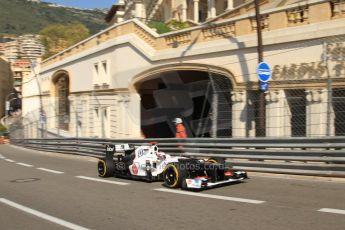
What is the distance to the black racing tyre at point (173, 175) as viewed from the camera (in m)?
9.60

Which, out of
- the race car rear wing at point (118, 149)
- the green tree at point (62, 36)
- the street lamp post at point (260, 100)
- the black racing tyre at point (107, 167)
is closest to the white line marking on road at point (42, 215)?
the black racing tyre at point (107, 167)

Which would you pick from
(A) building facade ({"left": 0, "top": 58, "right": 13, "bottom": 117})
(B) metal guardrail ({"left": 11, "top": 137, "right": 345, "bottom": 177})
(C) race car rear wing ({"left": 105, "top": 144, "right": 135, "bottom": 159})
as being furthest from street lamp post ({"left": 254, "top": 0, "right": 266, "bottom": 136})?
(A) building facade ({"left": 0, "top": 58, "right": 13, "bottom": 117})

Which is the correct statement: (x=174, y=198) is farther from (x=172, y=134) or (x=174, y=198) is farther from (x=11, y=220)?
(x=172, y=134)

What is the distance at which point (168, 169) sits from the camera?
32.4ft

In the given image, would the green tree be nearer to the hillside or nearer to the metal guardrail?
the metal guardrail

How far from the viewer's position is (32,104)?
4828 centimetres

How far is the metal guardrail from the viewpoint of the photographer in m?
10.3

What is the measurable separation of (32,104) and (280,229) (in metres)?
45.1

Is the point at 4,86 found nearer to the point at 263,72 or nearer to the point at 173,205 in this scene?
the point at 263,72

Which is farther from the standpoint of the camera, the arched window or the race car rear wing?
the arched window

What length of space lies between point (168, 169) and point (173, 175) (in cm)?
19

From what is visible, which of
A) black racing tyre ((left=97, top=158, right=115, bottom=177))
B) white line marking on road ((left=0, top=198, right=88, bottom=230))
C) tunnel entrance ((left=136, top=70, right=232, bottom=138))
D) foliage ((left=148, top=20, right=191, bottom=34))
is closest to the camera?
white line marking on road ((left=0, top=198, right=88, bottom=230))

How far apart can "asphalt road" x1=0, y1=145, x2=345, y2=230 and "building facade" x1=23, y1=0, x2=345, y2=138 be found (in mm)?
2941

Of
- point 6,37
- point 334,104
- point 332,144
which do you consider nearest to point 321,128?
point 334,104
